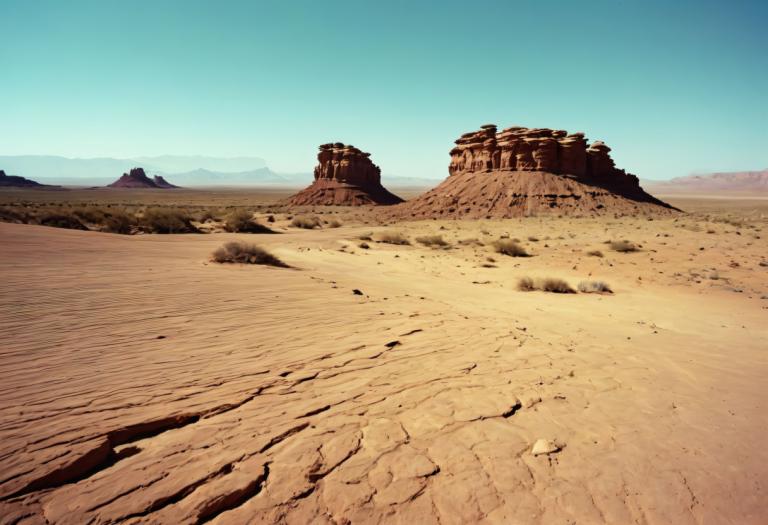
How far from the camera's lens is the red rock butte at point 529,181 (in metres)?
37.5

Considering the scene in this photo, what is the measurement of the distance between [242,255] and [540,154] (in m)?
39.5

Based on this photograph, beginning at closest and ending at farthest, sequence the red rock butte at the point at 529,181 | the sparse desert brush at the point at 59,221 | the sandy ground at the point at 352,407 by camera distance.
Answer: the sandy ground at the point at 352,407 → the sparse desert brush at the point at 59,221 → the red rock butte at the point at 529,181

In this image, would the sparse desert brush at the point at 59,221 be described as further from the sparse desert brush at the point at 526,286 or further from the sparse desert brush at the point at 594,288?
the sparse desert brush at the point at 594,288

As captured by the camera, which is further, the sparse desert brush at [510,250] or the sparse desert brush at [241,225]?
the sparse desert brush at [241,225]

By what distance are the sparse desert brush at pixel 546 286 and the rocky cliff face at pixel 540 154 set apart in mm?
35551

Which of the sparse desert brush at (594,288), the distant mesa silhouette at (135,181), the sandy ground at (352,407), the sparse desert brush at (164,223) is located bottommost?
the sparse desert brush at (594,288)

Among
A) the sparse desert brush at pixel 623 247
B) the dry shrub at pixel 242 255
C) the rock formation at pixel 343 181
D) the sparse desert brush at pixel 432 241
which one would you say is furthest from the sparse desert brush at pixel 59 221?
the rock formation at pixel 343 181

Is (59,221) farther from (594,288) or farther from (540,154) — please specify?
(540,154)

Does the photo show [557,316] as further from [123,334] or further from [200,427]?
[123,334]

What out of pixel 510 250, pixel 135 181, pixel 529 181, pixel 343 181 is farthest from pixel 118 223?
pixel 135 181

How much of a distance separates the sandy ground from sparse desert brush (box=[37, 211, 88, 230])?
11.5 m

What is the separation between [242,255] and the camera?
35.6 feet

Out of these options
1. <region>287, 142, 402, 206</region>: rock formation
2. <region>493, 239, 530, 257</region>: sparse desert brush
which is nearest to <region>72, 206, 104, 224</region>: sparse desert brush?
<region>493, 239, 530, 257</region>: sparse desert brush

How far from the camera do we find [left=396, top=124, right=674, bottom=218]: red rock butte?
37531mm
